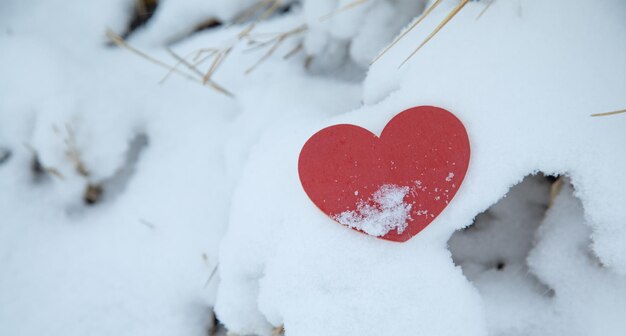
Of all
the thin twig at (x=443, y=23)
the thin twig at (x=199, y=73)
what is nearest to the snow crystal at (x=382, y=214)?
the thin twig at (x=443, y=23)

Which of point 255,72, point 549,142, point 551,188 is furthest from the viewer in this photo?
point 255,72

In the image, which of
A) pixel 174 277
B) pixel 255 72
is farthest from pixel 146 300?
pixel 255 72

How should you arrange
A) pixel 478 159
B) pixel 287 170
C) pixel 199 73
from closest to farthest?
pixel 478 159 → pixel 287 170 → pixel 199 73

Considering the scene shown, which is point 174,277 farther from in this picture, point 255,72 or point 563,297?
point 563,297

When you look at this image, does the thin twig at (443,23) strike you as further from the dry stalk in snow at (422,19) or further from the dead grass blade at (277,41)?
the dead grass blade at (277,41)

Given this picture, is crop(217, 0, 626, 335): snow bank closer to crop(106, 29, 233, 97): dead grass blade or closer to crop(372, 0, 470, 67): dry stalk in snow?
crop(372, 0, 470, 67): dry stalk in snow

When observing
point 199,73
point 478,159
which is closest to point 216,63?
point 199,73

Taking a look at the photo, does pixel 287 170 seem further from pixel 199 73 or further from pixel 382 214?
pixel 199 73
